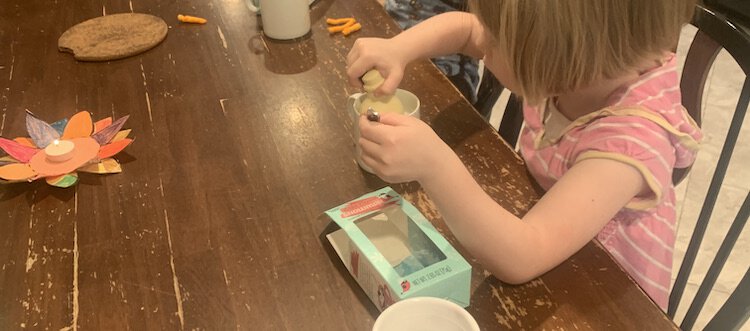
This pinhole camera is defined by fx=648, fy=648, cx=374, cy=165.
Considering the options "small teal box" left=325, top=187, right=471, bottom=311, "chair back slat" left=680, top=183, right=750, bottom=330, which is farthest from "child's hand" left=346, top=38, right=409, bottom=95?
"chair back slat" left=680, top=183, right=750, bottom=330

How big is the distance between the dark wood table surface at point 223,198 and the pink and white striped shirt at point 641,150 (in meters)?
0.08

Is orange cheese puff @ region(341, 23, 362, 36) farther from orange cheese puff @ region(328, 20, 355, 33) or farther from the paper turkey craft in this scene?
the paper turkey craft

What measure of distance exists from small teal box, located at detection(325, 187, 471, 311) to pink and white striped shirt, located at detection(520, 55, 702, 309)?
0.23 m

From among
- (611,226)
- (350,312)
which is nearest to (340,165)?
(350,312)

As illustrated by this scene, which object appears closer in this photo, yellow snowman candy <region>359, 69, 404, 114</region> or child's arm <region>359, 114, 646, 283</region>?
child's arm <region>359, 114, 646, 283</region>

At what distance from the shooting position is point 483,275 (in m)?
0.72

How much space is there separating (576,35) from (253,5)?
0.71 m

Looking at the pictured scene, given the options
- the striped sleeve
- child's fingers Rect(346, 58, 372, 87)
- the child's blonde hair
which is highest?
the child's blonde hair

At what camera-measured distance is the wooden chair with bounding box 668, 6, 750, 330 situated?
2.55ft

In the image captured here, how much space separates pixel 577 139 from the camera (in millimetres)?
883

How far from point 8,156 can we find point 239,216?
0.36m

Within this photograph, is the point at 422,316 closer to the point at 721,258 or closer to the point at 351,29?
the point at 721,258

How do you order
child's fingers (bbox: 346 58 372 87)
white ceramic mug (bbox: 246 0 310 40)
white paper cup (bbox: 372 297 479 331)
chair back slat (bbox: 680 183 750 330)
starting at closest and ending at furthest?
white paper cup (bbox: 372 297 479 331) < chair back slat (bbox: 680 183 750 330) < child's fingers (bbox: 346 58 372 87) < white ceramic mug (bbox: 246 0 310 40)

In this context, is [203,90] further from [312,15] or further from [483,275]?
[483,275]
